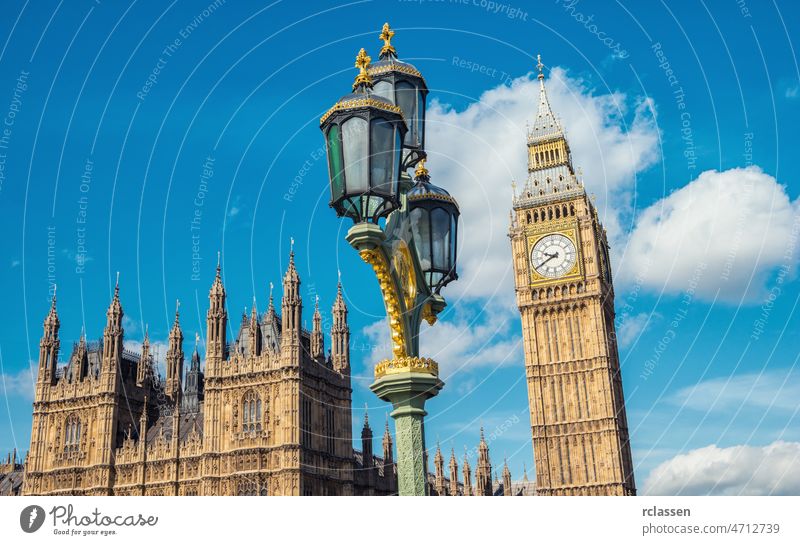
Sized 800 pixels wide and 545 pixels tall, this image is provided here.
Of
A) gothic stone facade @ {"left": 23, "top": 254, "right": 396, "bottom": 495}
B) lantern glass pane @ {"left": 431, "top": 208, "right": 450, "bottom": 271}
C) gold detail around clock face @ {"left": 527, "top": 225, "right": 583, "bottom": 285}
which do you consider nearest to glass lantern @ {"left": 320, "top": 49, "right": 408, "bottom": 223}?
lantern glass pane @ {"left": 431, "top": 208, "right": 450, "bottom": 271}

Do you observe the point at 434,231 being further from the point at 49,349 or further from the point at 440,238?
the point at 49,349

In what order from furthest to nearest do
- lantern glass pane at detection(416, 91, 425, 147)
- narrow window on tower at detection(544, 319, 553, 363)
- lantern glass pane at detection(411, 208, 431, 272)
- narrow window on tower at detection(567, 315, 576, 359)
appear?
narrow window on tower at detection(544, 319, 553, 363), narrow window on tower at detection(567, 315, 576, 359), lantern glass pane at detection(416, 91, 425, 147), lantern glass pane at detection(411, 208, 431, 272)

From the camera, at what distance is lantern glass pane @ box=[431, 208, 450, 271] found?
37.5 ft

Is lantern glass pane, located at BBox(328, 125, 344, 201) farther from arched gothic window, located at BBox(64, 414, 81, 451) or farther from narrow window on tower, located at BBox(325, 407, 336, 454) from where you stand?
arched gothic window, located at BBox(64, 414, 81, 451)

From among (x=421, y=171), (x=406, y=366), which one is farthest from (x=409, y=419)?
(x=421, y=171)

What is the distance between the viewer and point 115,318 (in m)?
61.7

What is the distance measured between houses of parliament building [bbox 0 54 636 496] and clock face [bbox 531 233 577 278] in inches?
4.2

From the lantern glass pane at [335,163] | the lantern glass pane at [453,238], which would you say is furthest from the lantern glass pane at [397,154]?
the lantern glass pane at [453,238]

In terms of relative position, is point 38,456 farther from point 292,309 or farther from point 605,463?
point 605,463

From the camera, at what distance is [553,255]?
7412 cm

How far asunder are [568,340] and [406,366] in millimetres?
63819

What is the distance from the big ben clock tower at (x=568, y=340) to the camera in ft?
223

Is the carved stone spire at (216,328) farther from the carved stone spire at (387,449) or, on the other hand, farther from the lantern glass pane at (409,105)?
the lantern glass pane at (409,105)
